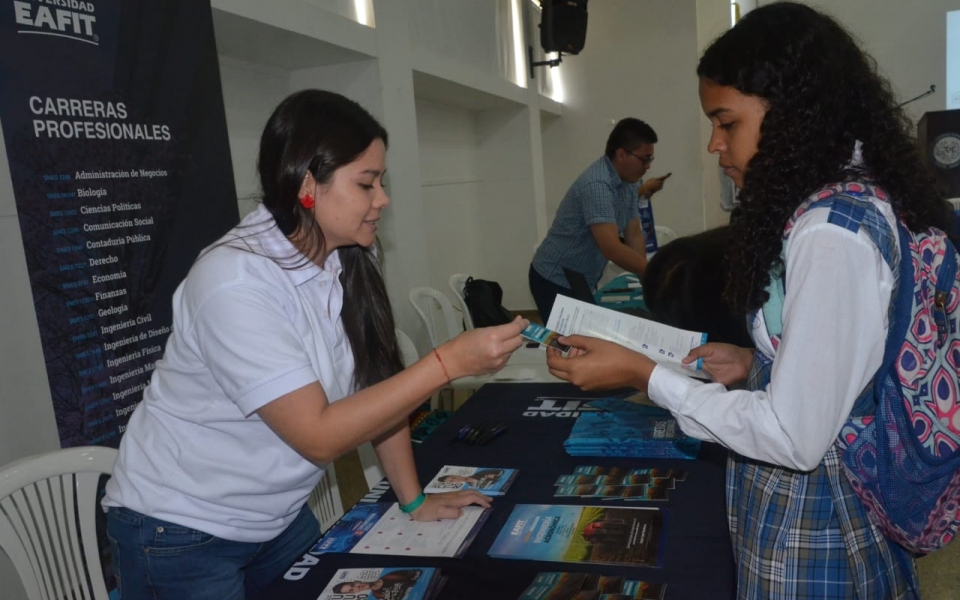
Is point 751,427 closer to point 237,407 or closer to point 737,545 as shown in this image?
point 737,545

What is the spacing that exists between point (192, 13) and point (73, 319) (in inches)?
42.9

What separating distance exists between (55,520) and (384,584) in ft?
2.39

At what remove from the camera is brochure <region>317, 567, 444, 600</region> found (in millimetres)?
1001

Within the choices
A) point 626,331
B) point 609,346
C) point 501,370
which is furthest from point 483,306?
point 609,346

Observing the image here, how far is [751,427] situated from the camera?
34.5 inches

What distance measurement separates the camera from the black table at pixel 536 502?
1.01 m

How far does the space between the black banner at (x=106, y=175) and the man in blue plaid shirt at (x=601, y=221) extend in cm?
175

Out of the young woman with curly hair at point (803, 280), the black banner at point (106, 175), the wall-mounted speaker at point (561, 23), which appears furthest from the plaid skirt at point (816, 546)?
the wall-mounted speaker at point (561, 23)

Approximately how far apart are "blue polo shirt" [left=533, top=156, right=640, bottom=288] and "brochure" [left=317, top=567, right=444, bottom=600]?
2.49 m

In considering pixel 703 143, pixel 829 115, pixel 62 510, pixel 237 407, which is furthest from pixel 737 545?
pixel 703 143

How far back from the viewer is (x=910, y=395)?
834 mm

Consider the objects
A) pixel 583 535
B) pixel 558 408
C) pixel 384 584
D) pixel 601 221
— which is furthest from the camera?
pixel 601 221

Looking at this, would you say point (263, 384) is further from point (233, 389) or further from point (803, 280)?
point (803, 280)

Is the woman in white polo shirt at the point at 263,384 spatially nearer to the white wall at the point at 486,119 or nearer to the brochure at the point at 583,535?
the brochure at the point at 583,535
